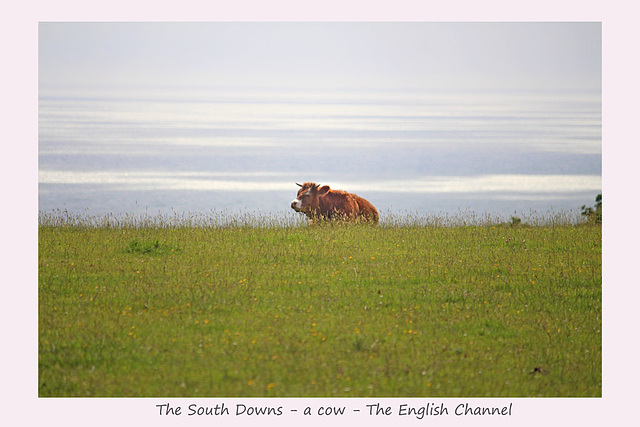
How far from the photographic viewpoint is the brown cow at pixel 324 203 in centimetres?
2002

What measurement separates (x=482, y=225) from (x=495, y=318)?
10.3 m

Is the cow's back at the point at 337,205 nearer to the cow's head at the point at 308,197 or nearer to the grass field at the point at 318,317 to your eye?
the cow's head at the point at 308,197

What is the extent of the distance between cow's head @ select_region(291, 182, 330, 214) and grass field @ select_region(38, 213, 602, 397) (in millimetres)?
3784

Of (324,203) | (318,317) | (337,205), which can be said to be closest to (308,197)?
(324,203)

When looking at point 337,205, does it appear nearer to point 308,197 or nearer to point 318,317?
point 308,197

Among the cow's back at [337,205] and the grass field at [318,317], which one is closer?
the grass field at [318,317]

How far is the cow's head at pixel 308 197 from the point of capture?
2006 cm

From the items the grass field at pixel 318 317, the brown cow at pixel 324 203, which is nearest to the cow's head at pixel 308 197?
the brown cow at pixel 324 203

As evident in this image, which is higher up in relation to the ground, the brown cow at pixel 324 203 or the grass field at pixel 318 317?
the brown cow at pixel 324 203

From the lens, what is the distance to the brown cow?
65.7 feet

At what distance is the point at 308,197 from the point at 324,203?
0.52m

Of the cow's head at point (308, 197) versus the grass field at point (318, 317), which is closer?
the grass field at point (318, 317)

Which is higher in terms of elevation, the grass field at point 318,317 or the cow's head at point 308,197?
the cow's head at point 308,197

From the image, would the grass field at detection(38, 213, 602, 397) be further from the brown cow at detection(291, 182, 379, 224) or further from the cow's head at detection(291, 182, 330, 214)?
the cow's head at detection(291, 182, 330, 214)
